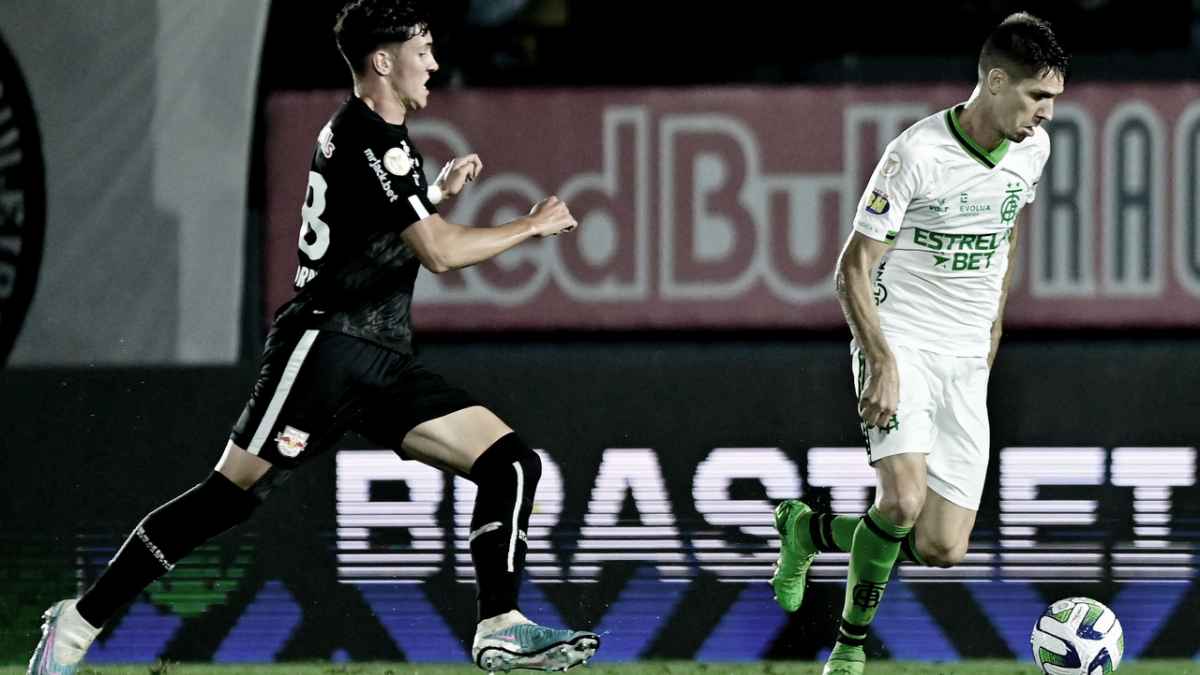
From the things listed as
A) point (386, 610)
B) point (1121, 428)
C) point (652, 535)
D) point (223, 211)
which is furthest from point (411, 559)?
point (1121, 428)

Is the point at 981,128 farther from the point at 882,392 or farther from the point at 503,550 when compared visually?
the point at 503,550

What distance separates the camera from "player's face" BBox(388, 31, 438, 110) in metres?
5.34

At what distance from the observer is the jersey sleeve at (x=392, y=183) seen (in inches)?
204

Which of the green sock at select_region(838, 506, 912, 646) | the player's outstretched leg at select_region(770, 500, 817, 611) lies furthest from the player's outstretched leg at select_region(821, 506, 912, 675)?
the player's outstretched leg at select_region(770, 500, 817, 611)

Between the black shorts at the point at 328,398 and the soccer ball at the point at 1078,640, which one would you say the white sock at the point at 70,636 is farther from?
the soccer ball at the point at 1078,640

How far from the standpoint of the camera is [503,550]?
17.3ft

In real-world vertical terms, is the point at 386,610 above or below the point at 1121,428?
below

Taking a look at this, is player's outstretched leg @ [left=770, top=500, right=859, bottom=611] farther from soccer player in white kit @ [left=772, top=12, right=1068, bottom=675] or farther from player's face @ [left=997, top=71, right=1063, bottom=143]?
→ player's face @ [left=997, top=71, right=1063, bottom=143]

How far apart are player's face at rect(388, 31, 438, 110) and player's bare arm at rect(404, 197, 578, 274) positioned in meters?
0.37

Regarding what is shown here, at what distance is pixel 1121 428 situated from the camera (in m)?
6.45

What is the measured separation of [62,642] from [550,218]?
1683 millimetres

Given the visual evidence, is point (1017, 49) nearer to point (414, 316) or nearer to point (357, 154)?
point (357, 154)

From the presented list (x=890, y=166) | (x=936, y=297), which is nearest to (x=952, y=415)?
(x=936, y=297)

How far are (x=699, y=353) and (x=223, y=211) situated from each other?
1.63 meters
